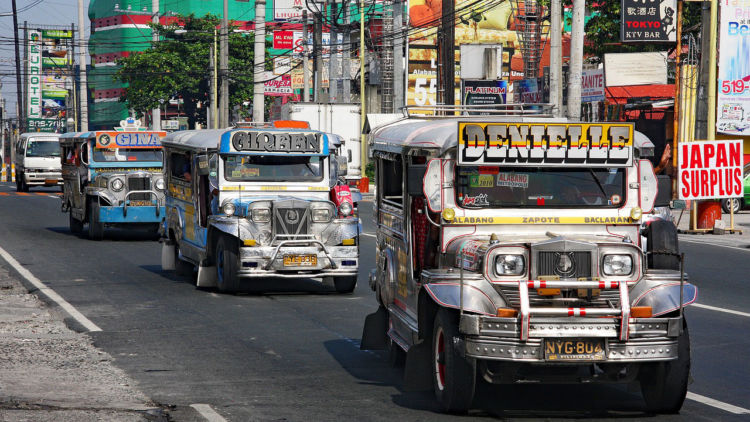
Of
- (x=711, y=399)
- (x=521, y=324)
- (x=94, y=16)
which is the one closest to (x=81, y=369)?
(x=521, y=324)

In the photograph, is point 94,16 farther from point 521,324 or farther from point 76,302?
point 521,324

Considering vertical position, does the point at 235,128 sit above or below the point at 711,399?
above

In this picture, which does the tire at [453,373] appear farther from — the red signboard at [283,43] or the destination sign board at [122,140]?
the red signboard at [283,43]

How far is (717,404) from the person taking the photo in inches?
362

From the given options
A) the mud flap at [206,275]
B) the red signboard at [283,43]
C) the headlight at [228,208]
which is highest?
the red signboard at [283,43]

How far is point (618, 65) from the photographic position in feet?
133

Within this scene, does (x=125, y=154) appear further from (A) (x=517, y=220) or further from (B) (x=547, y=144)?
(B) (x=547, y=144)

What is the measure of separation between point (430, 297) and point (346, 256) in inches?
307

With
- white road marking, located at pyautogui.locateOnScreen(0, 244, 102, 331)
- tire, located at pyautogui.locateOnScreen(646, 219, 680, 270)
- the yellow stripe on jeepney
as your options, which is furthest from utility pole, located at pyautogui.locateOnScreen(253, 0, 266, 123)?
tire, located at pyautogui.locateOnScreen(646, 219, 680, 270)

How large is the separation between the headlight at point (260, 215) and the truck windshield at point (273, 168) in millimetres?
934

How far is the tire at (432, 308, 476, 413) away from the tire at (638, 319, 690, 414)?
4.49ft

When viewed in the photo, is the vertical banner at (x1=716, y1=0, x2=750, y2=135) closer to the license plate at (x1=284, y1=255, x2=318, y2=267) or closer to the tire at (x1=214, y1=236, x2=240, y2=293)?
Answer: the license plate at (x1=284, y1=255, x2=318, y2=267)

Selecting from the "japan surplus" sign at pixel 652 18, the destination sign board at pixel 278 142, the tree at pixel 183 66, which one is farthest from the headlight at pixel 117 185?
the tree at pixel 183 66

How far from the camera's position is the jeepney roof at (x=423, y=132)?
938 centimetres
